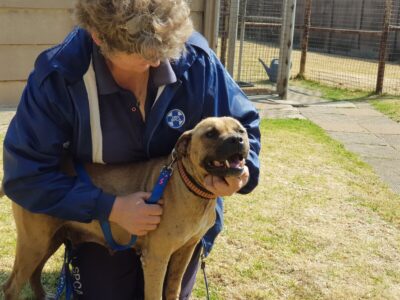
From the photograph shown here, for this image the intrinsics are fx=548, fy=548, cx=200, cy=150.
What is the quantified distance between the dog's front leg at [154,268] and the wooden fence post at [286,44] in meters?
7.51

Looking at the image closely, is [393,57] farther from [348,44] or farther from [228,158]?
[228,158]

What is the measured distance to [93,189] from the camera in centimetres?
271

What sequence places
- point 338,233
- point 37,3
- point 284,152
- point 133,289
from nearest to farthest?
point 133,289 → point 338,233 → point 284,152 → point 37,3

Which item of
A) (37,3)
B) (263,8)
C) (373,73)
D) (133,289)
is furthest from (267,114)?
(373,73)

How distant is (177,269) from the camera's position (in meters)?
3.03

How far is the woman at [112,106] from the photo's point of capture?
7.97 ft

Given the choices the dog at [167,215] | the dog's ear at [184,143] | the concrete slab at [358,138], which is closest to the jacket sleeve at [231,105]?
the dog at [167,215]

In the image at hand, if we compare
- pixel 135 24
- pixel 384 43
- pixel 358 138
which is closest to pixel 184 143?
pixel 135 24

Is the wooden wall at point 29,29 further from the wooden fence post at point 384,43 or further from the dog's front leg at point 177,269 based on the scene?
the dog's front leg at point 177,269

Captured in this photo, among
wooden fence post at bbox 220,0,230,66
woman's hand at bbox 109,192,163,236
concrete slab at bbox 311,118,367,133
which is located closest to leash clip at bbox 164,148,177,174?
woman's hand at bbox 109,192,163,236

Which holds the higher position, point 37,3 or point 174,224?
point 37,3

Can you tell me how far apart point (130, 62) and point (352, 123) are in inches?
251

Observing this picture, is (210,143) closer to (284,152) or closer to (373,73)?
(284,152)

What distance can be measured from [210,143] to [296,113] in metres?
6.39
